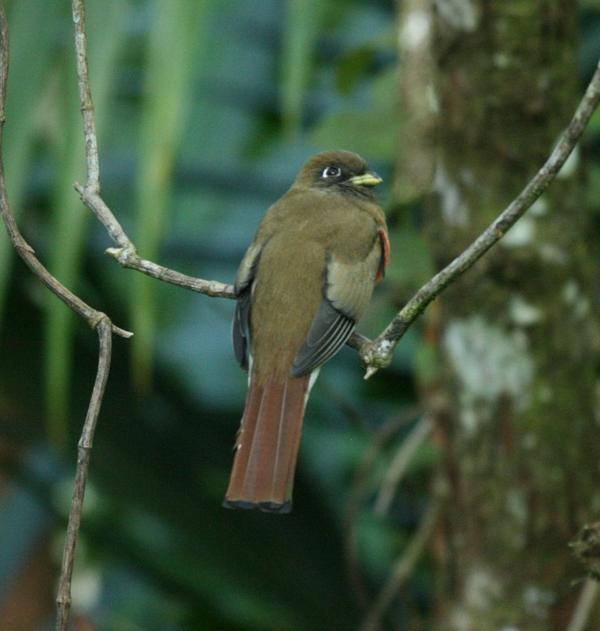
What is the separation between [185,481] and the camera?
547 cm

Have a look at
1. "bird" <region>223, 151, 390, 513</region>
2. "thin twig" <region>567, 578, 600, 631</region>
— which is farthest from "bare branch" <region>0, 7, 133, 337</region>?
"thin twig" <region>567, 578, 600, 631</region>

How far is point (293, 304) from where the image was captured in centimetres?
337

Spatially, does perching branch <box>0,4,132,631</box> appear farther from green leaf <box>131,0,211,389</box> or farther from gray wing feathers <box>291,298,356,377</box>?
green leaf <box>131,0,211,389</box>

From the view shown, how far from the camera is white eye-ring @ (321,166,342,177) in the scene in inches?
156

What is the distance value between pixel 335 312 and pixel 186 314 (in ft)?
10.6

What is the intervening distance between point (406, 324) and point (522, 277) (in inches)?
51.0

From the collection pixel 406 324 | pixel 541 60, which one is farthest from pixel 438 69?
pixel 406 324

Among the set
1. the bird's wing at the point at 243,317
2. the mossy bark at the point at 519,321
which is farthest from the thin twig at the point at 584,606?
the bird's wing at the point at 243,317

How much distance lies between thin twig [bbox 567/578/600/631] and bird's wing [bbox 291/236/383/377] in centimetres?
104

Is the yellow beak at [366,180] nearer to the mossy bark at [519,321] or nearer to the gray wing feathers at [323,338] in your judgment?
the mossy bark at [519,321]

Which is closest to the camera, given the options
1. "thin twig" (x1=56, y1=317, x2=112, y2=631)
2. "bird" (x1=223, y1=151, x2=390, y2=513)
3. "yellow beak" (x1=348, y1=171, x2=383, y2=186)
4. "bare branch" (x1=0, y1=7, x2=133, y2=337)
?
"thin twig" (x1=56, y1=317, x2=112, y2=631)

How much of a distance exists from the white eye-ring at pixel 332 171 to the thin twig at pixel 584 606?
1.33m

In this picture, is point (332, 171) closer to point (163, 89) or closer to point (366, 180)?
point (366, 180)

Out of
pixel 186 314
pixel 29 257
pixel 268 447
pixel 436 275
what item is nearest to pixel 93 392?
pixel 29 257
